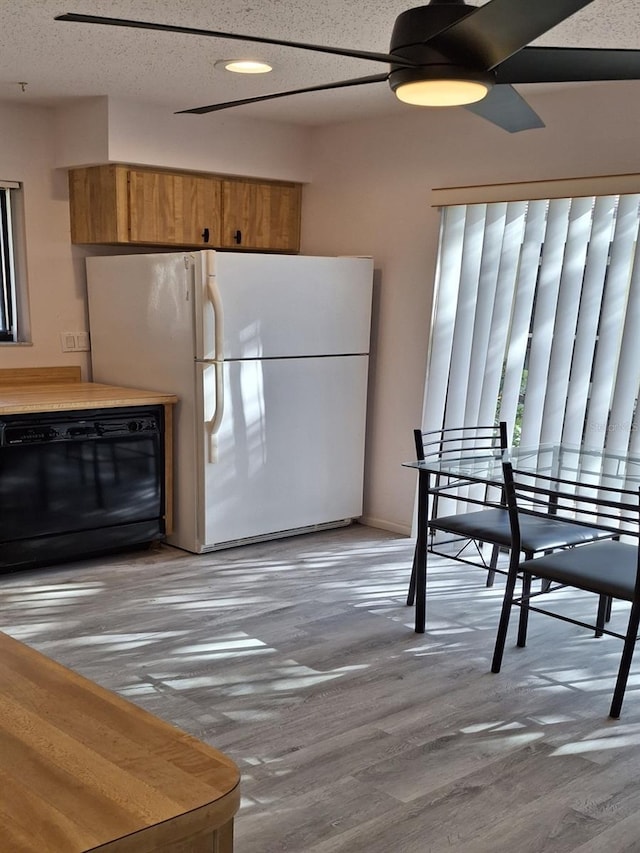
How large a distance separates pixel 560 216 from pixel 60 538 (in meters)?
2.85

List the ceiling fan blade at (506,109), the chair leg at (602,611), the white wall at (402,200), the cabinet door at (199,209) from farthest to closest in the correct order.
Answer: the cabinet door at (199,209), the white wall at (402,200), the chair leg at (602,611), the ceiling fan blade at (506,109)

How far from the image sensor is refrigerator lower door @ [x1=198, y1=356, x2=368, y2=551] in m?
4.50

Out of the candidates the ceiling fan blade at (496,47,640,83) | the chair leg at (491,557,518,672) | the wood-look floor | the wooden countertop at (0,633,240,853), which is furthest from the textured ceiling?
the wooden countertop at (0,633,240,853)

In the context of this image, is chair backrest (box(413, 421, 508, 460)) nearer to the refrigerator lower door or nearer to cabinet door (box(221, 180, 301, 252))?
the refrigerator lower door

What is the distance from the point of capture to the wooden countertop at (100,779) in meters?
0.95

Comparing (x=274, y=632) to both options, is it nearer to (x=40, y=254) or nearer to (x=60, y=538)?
(x=60, y=538)

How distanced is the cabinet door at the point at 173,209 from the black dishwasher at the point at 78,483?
1.01 metres

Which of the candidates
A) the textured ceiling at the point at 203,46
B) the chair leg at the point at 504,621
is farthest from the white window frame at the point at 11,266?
the chair leg at the point at 504,621

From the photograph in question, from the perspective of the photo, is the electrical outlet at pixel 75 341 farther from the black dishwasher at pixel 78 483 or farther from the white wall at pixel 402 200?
the white wall at pixel 402 200

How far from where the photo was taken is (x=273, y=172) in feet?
17.1

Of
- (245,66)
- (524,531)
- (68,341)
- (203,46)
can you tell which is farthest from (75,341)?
(524,531)

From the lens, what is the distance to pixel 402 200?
4.94m

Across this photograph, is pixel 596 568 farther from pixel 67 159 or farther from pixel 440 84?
pixel 67 159

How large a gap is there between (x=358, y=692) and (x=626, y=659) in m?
0.90
